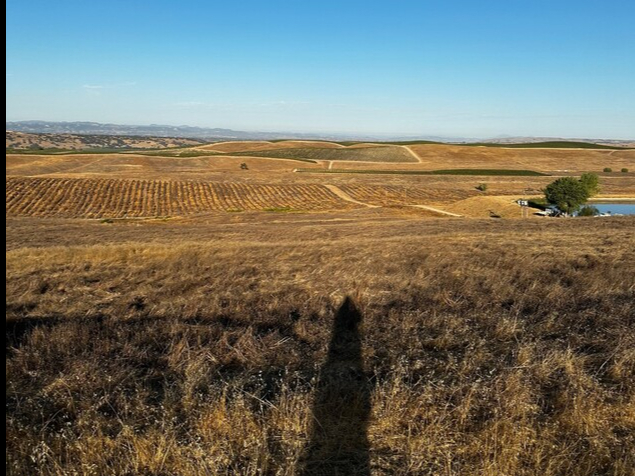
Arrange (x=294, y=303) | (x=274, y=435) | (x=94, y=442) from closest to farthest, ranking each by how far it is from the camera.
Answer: (x=94, y=442) → (x=274, y=435) → (x=294, y=303)

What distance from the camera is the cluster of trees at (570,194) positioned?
53.4 m

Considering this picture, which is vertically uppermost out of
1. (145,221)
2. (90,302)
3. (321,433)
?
(321,433)

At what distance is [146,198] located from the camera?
6444 cm

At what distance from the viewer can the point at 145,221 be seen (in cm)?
4744

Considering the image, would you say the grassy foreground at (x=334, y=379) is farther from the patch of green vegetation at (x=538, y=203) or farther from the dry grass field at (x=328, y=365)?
the patch of green vegetation at (x=538, y=203)

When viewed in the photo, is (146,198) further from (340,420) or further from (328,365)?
(340,420)

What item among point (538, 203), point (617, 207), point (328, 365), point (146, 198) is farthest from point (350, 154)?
point (328, 365)

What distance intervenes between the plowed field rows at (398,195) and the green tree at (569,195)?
1540 cm

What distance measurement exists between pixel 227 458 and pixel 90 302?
28.7 ft

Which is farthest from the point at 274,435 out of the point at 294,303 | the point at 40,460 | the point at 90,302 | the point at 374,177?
the point at 374,177

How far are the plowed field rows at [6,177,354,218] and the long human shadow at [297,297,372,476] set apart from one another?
51.8 meters

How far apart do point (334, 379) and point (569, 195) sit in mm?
57582

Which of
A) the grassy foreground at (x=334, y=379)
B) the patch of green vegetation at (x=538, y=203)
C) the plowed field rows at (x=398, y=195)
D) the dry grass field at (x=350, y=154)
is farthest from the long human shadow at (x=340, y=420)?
the dry grass field at (x=350, y=154)

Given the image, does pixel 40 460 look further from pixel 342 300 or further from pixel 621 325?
pixel 621 325
